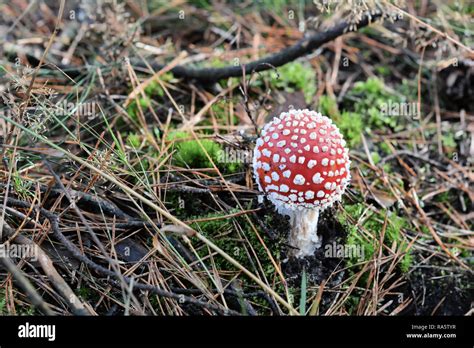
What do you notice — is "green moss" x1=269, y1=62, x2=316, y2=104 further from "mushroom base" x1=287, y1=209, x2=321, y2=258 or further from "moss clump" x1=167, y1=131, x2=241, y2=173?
"mushroom base" x1=287, y1=209, x2=321, y2=258

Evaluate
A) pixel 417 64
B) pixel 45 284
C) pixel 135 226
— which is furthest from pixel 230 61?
pixel 45 284

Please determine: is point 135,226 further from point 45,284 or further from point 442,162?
point 442,162

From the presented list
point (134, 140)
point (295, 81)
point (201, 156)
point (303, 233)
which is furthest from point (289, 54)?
point (303, 233)

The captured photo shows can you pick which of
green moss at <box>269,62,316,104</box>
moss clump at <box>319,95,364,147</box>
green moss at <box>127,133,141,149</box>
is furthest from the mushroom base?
green moss at <box>269,62,316,104</box>

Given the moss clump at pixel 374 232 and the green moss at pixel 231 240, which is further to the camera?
the moss clump at pixel 374 232

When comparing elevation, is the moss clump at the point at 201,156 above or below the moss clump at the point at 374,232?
above

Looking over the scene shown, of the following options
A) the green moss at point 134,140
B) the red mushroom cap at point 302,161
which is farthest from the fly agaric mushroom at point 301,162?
the green moss at point 134,140

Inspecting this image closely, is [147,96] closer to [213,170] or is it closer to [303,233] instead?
[213,170]

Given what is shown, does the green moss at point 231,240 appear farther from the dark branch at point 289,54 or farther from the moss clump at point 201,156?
→ the dark branch at point 289,54
